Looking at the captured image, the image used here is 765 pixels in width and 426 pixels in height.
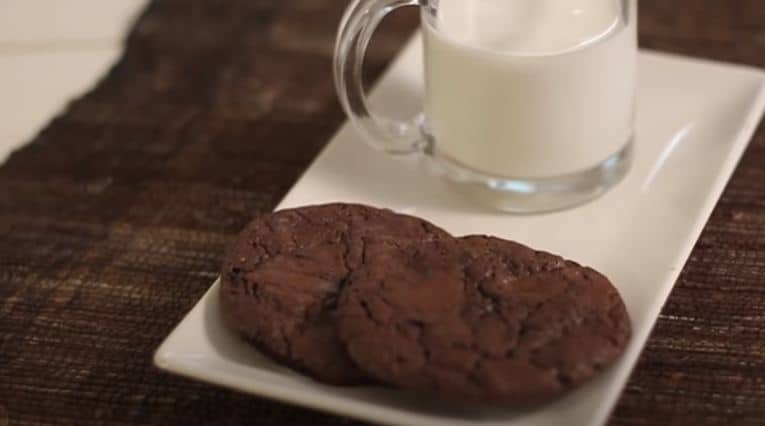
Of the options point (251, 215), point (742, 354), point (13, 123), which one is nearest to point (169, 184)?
point (251, 215)

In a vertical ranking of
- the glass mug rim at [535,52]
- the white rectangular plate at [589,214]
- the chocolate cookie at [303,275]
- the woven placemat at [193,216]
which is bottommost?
the woven placemat at [193,216]

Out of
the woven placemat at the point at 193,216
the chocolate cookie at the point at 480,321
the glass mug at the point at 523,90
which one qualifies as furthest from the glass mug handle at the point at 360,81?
the chocolate cookie at the point at 480,321

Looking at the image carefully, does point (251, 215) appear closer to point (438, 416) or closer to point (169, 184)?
point (169, 184)

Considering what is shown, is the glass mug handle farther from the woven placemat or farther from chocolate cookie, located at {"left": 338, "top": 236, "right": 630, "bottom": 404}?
chocolate cookie, located at {"left": 338, "top": 236, "right": 630, "bottom": 404}

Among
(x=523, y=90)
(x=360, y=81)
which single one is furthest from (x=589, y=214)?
(x=360, y=81)

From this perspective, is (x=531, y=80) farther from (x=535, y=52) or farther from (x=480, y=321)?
(x=480, y=321)

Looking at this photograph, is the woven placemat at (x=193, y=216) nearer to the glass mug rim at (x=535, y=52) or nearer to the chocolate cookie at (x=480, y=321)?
the chocolate cookie at (x=480, y=321)

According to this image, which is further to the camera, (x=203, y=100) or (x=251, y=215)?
(x=203, y=100)
